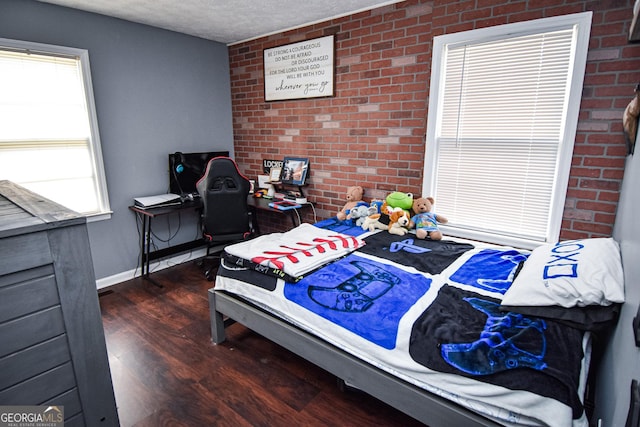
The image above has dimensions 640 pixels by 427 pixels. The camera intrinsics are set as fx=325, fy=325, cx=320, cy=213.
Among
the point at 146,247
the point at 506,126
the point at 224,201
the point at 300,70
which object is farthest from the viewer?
the point at 146,247

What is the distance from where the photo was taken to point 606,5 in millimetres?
1943

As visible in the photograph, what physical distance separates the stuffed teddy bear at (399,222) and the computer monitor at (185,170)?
2.23m

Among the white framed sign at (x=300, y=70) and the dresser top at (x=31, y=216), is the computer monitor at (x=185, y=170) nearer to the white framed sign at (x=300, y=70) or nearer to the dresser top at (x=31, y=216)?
the white framed sign at (x=300, y=70)

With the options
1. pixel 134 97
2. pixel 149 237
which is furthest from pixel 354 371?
pixel 134 97

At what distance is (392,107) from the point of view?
288 cm

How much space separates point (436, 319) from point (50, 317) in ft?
4.82

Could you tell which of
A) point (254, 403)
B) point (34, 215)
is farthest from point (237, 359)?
point (34, 215)

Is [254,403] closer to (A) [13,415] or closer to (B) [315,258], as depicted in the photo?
(B) [315,258]

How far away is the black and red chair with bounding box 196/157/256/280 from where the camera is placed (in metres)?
3.07

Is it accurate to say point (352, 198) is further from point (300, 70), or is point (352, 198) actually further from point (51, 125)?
point (51, 125)

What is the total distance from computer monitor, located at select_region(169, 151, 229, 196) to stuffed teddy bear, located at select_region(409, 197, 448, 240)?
7.90 ft

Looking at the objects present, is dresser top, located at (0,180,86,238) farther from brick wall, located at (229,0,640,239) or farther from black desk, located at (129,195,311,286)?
brick wall, located at (229,0,640,239)

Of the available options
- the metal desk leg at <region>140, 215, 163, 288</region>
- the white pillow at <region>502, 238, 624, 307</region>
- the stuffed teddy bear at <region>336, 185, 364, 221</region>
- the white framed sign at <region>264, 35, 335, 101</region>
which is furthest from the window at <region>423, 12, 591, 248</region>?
the metal desk leg at <region>140, 215, 163, 288</region>

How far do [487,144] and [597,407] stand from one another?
1.79 meters
